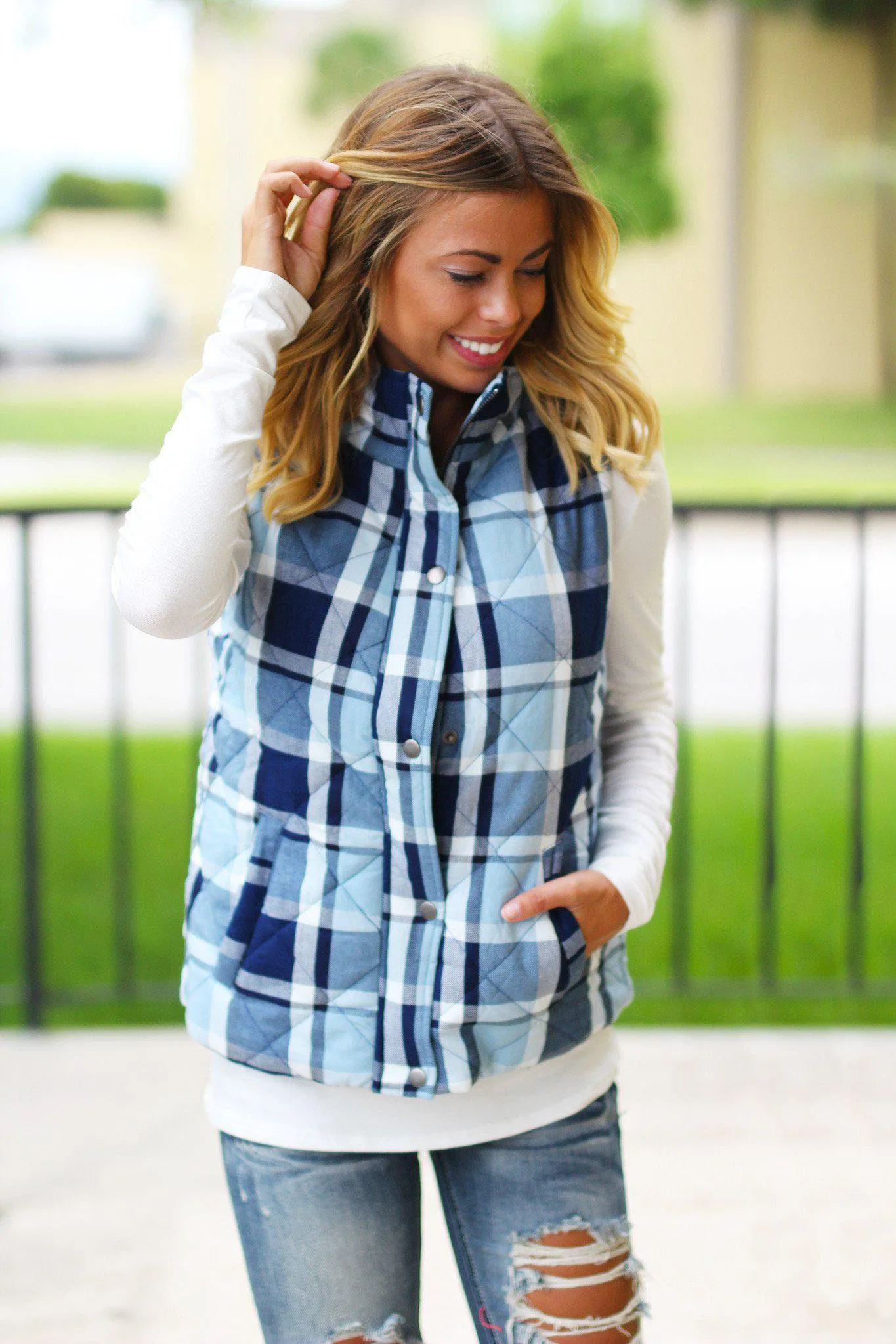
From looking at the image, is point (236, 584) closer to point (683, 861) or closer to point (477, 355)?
point (477, 355)

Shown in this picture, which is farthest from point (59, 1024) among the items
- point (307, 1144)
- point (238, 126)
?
point (238, 126)

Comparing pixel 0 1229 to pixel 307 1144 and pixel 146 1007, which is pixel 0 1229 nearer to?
pixel 146 1007

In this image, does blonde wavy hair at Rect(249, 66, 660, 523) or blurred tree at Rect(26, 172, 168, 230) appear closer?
blonde wavy hair at Rect(249, 66, 660, 523)

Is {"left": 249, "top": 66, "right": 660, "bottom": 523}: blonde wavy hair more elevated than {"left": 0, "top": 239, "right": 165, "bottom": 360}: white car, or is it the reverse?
{"left": 0, "top": 239, "right": 165, "bottom": 360}: white car

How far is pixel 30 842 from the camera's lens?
352 cm

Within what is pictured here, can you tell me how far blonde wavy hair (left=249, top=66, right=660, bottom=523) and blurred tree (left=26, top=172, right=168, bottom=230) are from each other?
25149mm

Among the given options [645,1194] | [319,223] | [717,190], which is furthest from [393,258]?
[717,190]

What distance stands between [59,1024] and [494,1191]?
256cm

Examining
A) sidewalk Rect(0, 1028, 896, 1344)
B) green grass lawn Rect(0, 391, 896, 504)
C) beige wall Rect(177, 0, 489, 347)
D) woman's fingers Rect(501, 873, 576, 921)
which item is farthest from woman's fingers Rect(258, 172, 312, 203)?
beige wall Rect(177, 0, 489, 347)

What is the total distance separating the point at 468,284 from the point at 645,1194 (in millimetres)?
2026

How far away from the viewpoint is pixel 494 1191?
57.3 inches

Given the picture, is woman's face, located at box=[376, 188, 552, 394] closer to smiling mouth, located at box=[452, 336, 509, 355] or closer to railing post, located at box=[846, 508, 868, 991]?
smiling mouth, located at box=[452, 336, 509, 355]

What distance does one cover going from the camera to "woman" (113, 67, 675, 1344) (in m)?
1.38

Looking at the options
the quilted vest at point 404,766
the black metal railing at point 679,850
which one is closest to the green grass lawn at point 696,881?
the black metal railing at point 679,850
